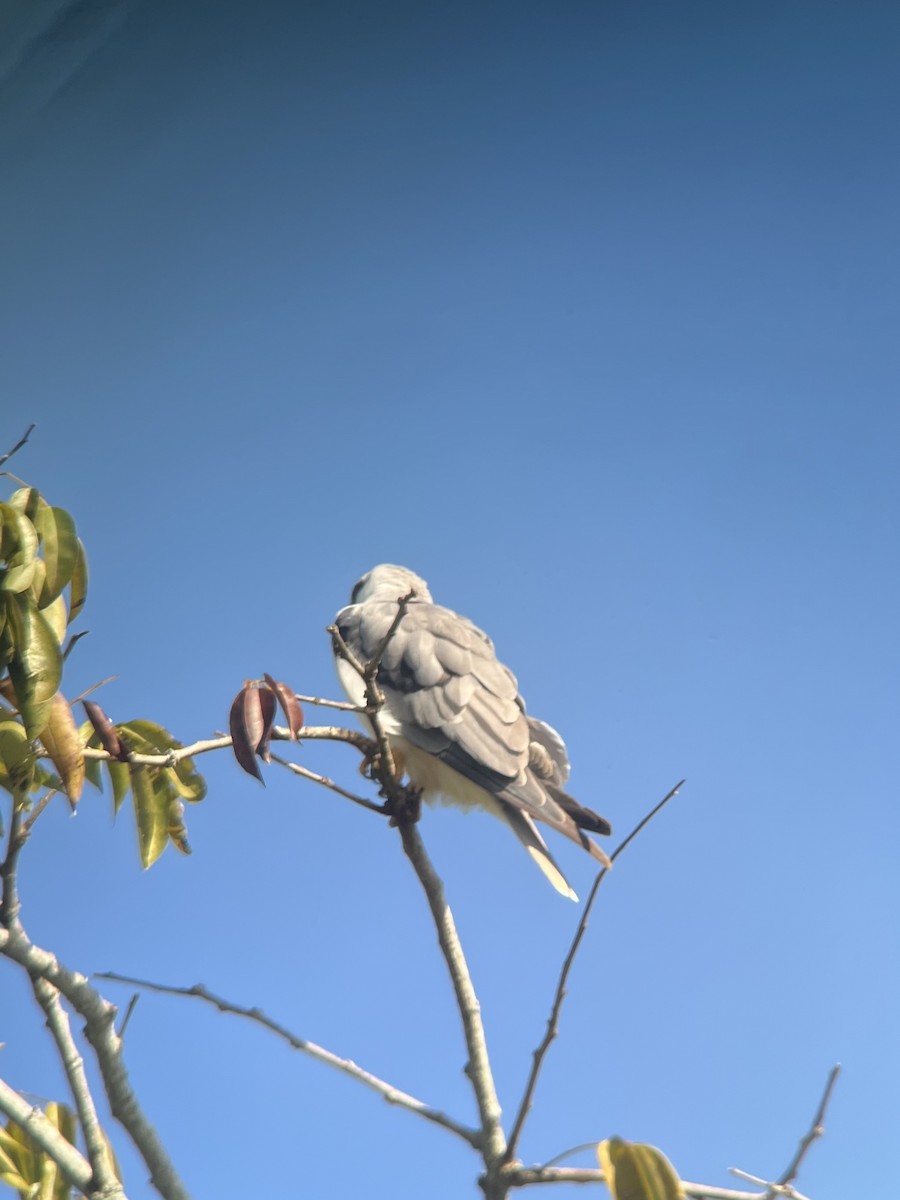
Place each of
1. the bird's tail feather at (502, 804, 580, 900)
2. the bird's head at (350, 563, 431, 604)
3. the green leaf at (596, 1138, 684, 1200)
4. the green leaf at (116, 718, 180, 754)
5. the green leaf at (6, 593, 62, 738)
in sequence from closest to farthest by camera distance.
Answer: the green leaf at (596, 1138, 684, 1200) → the green leaf at (6, 593, 62, 738) → the green leaf at (116, 718, 180, 754) → the bird's tail feather at (502, 804, 580, 900) → the bird's head at (350, 563, 431, 604)

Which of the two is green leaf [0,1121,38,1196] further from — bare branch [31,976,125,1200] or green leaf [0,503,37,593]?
green leaf [0,503,37,593]

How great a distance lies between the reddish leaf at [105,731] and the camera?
2.06 metres

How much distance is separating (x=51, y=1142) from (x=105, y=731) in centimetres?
71

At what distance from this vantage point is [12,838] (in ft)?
6.94

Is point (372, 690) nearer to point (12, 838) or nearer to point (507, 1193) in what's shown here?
point (12, 838)

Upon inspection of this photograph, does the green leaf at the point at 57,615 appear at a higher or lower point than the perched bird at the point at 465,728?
lower

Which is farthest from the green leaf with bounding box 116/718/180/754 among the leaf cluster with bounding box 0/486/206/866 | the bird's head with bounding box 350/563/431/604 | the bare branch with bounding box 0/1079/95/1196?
the bird's head with bounding box 350/563/431/604

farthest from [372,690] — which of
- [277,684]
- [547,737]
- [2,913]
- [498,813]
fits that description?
[547,737]

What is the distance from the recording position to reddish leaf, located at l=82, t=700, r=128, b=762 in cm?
206

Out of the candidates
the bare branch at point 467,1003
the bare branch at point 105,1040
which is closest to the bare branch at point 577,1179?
the bare branch at point 467,1003

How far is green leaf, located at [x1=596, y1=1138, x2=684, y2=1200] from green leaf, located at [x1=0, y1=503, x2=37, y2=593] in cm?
129

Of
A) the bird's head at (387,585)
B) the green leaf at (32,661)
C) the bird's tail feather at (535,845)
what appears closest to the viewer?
the green leaf at (32,661)

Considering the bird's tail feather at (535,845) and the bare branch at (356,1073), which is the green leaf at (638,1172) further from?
the bird's tail feather at (535,845)

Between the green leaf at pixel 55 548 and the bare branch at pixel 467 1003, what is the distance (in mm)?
905
